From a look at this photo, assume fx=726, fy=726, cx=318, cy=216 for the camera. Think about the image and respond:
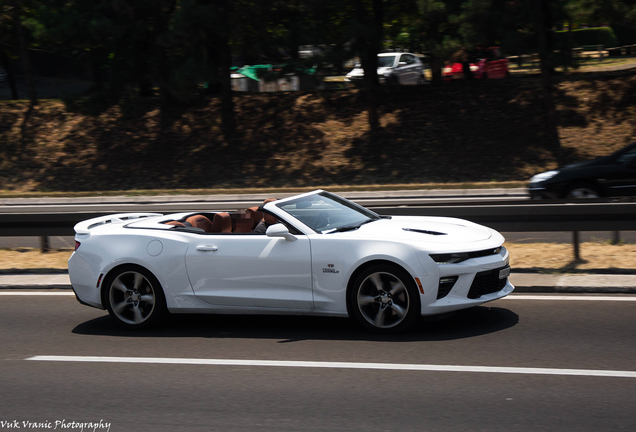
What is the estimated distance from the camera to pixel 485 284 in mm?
6539

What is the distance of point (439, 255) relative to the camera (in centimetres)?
636

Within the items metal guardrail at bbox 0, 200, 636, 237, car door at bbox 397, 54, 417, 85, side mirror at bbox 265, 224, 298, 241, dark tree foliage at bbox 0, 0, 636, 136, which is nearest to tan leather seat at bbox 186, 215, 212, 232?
side mirror at bbox 265, 224, 298, 241

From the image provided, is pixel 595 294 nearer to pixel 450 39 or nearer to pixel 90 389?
pixel 90 389

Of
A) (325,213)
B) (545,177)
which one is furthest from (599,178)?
(325,213)

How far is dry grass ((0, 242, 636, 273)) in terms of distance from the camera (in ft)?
29.6

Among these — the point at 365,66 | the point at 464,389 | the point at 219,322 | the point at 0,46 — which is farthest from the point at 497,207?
the point at 0,46

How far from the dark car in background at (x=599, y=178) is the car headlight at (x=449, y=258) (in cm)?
767

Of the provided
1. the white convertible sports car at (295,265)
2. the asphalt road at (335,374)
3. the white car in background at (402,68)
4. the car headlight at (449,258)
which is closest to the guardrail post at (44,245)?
the asphalt road at (335,374)

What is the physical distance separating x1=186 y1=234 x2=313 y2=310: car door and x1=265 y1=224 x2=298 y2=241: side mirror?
2.2 inches

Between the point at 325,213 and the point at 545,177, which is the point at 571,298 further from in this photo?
the point at 545,177

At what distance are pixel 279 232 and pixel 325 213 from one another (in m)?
0.72

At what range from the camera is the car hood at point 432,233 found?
6.53 m

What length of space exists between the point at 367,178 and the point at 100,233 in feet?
52.0

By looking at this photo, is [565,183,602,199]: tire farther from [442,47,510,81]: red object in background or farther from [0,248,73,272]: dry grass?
[442,47,510,81]: red object in background
